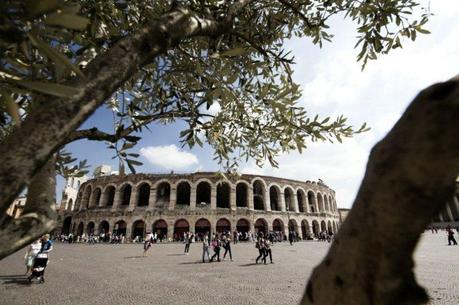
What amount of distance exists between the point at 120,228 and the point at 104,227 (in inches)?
135

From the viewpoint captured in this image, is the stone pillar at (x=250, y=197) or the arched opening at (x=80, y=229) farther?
the arched opening at (x=80, y=229)

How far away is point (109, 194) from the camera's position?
36969mm

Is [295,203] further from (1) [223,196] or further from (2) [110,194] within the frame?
(2) [110,194]

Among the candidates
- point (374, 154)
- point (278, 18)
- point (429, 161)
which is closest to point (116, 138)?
point (374, 154)

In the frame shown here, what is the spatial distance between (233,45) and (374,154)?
3101 millimetres

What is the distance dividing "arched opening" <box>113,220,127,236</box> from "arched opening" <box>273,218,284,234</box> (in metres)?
19.4

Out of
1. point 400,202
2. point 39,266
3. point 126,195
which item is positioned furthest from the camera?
point 126,195

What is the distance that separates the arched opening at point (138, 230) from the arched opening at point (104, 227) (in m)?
4.19

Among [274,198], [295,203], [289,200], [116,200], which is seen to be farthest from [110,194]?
[289,200]

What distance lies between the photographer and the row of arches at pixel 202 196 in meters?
33.7

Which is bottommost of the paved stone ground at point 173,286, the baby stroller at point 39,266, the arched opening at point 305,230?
the paved stone ground at point 173,286

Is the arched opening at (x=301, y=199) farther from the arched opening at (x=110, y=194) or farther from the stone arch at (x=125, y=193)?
the arched opening at (x=110, y=194)

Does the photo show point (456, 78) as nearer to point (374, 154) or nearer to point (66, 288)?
point (374, 154)

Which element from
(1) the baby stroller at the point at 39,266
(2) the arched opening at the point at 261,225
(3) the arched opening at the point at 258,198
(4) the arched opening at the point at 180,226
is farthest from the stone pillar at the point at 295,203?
(1) the baby stroller at the point at 39,266
